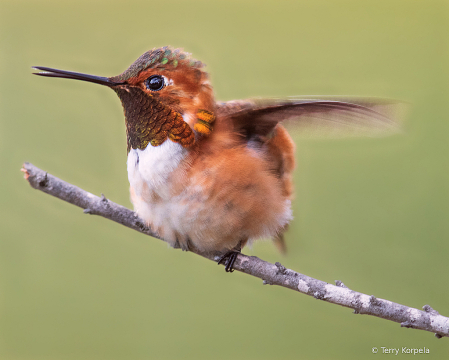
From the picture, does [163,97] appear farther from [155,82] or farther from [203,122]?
[203,122]

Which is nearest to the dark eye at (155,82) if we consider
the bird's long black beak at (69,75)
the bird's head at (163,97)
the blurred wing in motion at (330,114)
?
the bird's head at (163,97)

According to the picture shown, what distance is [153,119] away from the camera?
4.92ft

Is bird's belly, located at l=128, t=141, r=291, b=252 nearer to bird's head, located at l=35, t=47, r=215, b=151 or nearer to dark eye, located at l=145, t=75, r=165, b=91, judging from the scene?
bird's head, located at l=35, t=47, r=215, b=151

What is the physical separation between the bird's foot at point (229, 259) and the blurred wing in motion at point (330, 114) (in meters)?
0.58

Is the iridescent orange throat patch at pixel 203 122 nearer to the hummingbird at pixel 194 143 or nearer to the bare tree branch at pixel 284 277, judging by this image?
the hummingbird at pixel 194 143

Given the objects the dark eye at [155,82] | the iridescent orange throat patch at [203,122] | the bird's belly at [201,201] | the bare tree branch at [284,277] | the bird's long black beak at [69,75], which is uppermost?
the dark eye at [155,82]

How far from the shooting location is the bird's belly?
153cm

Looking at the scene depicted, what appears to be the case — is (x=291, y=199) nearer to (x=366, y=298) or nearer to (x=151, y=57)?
(x=366, y=298)

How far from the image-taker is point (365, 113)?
1.33 meters

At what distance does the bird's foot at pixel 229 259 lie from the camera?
1.76 m

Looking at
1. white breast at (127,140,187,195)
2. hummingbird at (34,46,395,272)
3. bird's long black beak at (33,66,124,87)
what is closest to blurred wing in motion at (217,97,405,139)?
hummingbird at (34,46,395,272)

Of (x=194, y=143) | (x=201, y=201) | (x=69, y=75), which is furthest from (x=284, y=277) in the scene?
(x=69, y=75)

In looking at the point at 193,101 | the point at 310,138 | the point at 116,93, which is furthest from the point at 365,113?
the point at 116,93

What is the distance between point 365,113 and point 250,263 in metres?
0.76
